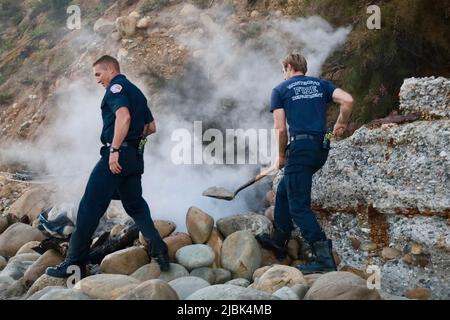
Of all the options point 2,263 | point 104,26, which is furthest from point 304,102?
point 104,26

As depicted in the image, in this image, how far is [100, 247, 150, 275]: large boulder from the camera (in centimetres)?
427

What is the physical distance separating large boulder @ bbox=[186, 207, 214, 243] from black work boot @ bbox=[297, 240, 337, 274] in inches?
40.3

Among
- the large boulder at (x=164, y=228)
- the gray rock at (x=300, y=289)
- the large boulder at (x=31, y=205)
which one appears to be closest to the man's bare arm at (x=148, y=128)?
the large boulder at (x=164, y=228)

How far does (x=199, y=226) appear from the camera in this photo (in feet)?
15.4

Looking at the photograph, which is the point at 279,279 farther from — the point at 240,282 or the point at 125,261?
the point at 125,261

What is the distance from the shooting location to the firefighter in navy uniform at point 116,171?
385 centimetres

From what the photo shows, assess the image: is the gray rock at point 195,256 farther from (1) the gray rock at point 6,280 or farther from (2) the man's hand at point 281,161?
A: (1) the gray rock at point 6,280

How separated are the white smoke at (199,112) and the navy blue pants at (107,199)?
4.64ft

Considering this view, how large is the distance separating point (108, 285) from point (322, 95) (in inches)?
81.9

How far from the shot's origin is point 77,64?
33.8 feet

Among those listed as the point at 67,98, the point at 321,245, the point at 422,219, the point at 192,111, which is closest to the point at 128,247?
the point at 321,245

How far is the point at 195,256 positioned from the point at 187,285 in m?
0.69

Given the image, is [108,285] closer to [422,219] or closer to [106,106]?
[106,106]

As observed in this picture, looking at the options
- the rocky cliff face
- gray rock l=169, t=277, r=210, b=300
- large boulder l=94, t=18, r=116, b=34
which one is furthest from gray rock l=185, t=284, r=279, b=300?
large boulder l=94, t=18, r=116, b=34
